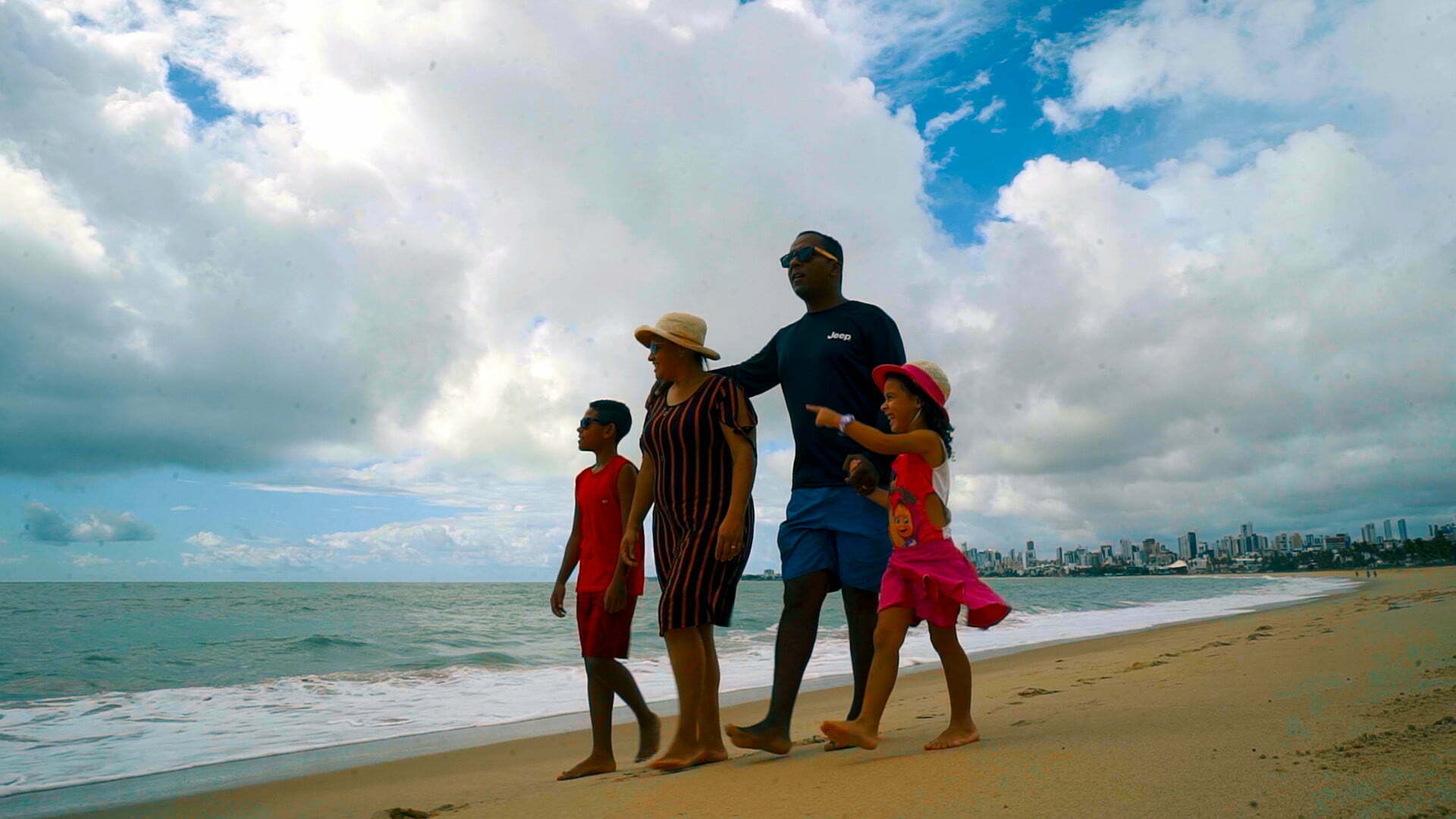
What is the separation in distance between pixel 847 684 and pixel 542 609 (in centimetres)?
1888

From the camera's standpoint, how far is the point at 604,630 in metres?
3.74

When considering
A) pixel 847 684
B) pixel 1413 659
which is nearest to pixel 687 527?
pixel 1413 659

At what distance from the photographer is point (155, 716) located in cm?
634

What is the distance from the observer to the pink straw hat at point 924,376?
2969mm

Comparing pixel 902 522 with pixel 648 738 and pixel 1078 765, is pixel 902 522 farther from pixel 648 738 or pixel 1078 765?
pixel 648 738

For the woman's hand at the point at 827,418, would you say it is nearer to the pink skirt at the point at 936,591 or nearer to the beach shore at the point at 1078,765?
the pink skirt at the point at 936,591

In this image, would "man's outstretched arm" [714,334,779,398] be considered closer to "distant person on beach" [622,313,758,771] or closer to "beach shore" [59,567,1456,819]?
"distant person on beach" [622,313,758,771]

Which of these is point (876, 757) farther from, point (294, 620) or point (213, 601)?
point (213, 601)

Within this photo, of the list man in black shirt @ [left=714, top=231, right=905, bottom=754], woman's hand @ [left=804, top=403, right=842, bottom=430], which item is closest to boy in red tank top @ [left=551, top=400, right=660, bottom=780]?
man in black shirt @ [left=714, top=231, right=905, bottom=754]

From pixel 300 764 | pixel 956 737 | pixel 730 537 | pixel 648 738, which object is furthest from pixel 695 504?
pixel 300 764

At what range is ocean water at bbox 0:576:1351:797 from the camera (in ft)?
17.6

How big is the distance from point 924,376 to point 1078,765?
1.27m

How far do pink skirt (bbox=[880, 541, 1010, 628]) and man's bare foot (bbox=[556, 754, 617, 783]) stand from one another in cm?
153

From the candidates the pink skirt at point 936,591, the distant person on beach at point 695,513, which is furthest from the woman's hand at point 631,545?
the pink skirt at point 936,591
